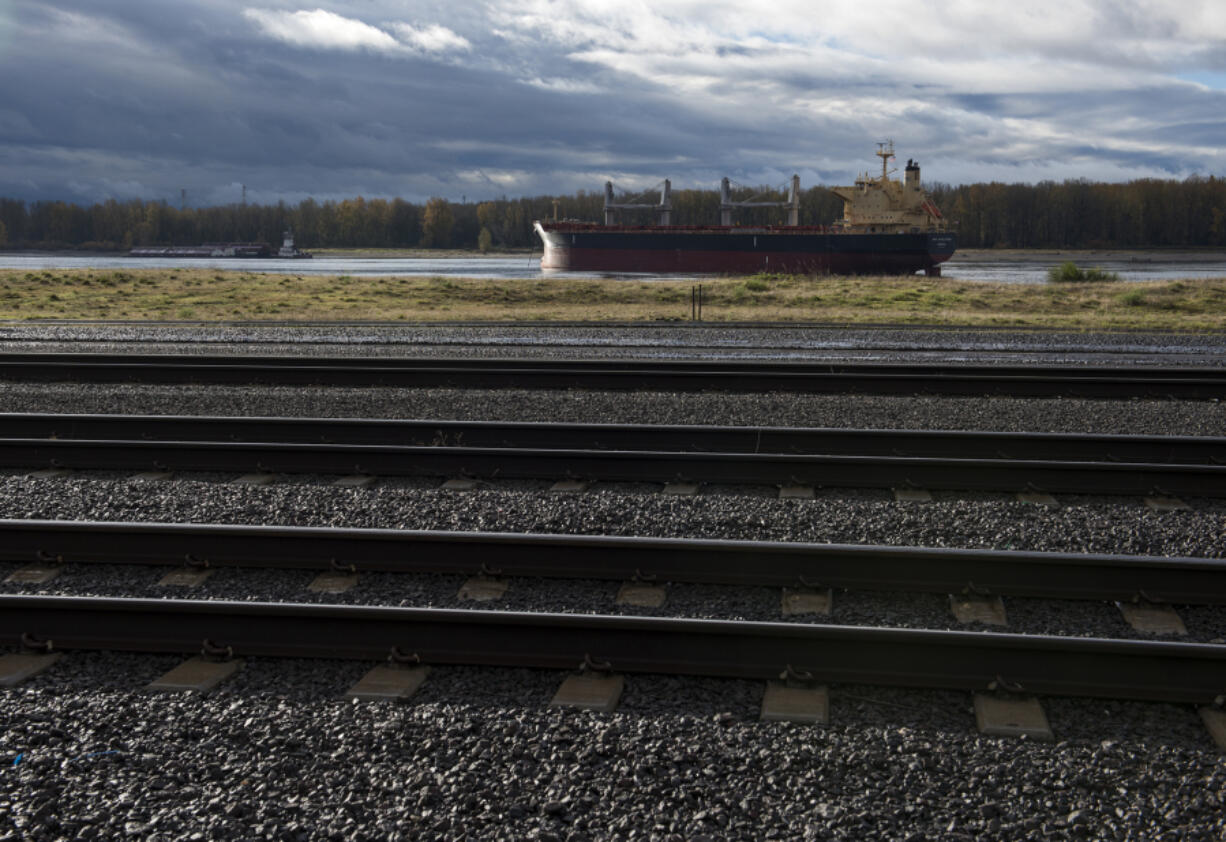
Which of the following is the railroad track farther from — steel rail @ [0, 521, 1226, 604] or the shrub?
the shrub

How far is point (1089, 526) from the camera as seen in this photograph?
6605 mm

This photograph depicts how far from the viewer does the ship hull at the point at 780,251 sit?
57719mm

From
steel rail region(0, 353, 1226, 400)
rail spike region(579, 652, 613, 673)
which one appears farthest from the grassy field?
rail spike region(579, 652, 613, 673)

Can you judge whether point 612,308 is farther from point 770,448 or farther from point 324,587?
point 324,587

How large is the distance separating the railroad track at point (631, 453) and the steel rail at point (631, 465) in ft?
0.03

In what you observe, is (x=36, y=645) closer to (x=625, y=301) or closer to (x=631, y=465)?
(x=631, y=465)

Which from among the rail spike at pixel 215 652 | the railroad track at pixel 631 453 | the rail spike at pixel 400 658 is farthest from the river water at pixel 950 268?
the rail spike at pixel 215 652

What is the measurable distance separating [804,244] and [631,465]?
5207 centimetres

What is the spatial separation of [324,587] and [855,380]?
25.2ft

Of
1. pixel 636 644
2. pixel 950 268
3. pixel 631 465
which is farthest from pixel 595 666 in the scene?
pixel 950 268

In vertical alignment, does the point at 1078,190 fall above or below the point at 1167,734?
above

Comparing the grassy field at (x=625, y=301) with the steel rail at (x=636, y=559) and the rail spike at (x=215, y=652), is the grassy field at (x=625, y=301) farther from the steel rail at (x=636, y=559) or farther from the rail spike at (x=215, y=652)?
the rail spike at (x=215, y=652)

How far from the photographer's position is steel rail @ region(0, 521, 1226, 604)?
5.38 metres

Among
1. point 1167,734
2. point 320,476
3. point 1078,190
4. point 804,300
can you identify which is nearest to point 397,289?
point 804,300
